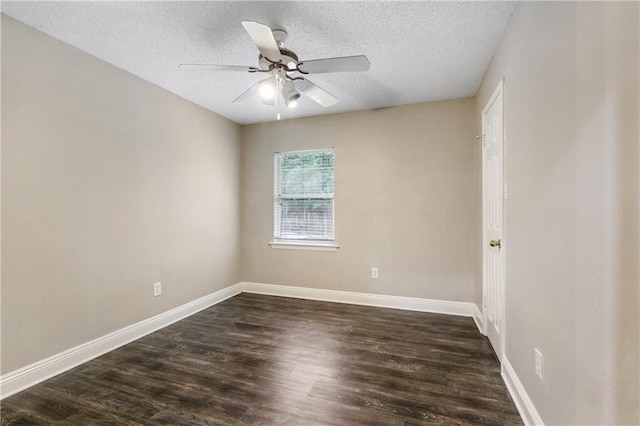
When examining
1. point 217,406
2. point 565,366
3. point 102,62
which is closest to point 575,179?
point 565,366

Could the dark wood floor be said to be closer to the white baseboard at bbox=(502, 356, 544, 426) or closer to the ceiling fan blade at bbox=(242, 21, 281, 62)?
the white baseboard at bbox=(502, 356, 544, 426)

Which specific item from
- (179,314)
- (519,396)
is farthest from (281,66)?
(179,314)

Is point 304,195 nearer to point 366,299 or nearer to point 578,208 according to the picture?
point 366,299

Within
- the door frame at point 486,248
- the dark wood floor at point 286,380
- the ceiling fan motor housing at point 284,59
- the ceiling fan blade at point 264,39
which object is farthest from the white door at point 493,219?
the ceiling fan blade at point 264,39

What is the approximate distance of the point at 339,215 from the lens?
3871 millimetres

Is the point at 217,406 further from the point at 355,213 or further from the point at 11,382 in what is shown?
the point at 355,213

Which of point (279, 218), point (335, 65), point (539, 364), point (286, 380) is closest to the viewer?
point (539, 364)

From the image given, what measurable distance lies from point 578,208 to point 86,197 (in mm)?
3124

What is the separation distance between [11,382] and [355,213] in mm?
3288

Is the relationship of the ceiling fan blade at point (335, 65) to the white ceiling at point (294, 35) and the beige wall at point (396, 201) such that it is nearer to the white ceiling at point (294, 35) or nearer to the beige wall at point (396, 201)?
the white ceiling at point (294, 35)

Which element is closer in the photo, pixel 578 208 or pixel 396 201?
pixel 578 208

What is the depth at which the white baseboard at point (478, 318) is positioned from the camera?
2832mm

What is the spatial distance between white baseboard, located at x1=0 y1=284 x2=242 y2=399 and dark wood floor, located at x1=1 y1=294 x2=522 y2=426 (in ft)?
0.22

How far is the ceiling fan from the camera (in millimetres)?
1746
